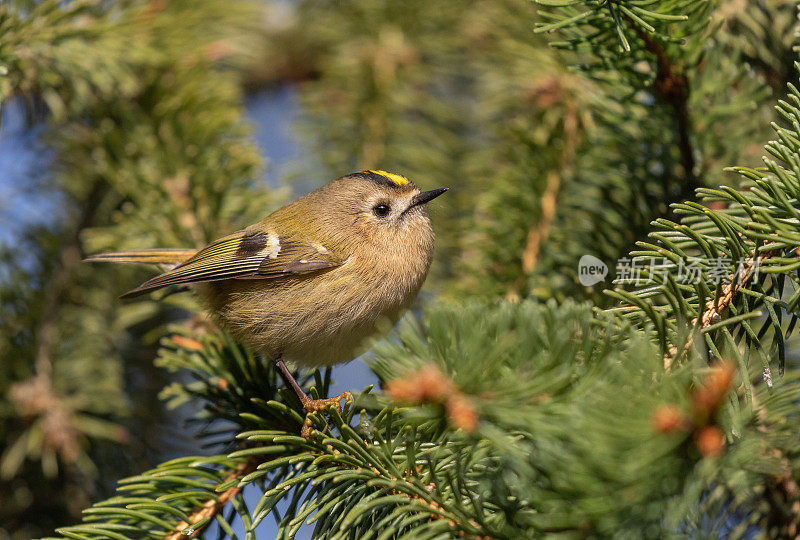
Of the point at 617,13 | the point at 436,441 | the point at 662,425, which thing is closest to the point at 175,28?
the point at 617,13

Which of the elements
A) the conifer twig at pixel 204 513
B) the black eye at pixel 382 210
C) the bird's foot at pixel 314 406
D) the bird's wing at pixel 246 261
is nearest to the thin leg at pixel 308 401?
the bird's foot at pixel 314 406

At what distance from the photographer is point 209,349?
1.56 m

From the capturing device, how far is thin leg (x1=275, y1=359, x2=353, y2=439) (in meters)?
1.18

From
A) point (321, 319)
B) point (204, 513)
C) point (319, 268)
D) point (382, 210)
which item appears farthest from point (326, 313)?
point (204, 513)

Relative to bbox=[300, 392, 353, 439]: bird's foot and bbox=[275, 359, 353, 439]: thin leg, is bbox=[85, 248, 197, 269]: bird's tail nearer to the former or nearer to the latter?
bbox=[275, 359, 353, 439]: thin leg

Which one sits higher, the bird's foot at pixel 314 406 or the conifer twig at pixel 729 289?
the conifer twig at pixel 729 289

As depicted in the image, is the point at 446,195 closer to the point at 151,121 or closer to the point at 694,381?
the point at 151,121

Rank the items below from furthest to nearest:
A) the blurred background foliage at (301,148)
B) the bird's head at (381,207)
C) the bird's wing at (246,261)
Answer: the bird's head at (381,207), the bird's wing at (246,261), the blurred background foliage at (301,148)

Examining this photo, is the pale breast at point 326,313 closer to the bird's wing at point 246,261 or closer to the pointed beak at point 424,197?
the bird's wing at point 246,261

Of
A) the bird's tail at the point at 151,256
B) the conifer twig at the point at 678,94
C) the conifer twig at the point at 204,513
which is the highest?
the conifer twig at the point at 678,94

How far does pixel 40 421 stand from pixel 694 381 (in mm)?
1643

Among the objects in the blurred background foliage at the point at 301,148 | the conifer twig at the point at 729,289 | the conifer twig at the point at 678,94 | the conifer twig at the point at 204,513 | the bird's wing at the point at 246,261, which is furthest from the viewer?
the bird's wing at the point at 246,261

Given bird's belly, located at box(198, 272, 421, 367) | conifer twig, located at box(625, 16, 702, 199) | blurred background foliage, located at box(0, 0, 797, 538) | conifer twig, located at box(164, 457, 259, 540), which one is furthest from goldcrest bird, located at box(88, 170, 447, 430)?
conifer twig, located at box(625, 16, 702, 199)

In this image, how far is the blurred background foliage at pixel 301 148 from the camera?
149 centimetres
